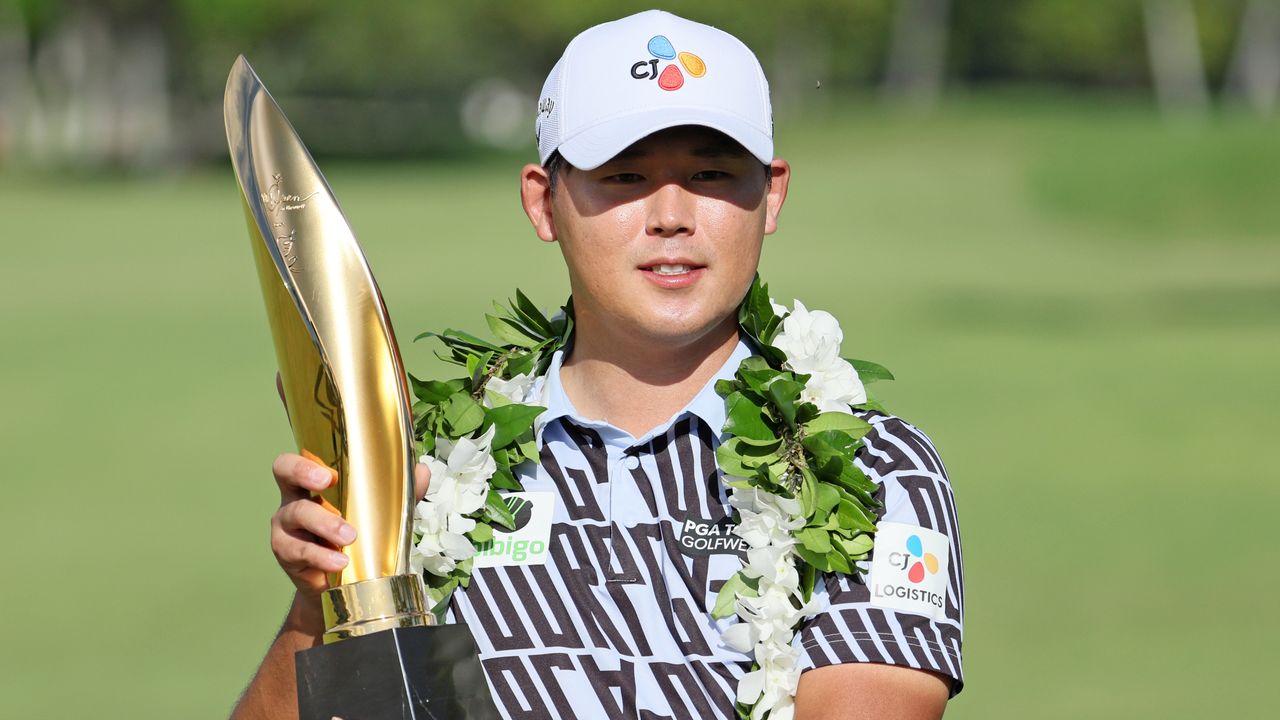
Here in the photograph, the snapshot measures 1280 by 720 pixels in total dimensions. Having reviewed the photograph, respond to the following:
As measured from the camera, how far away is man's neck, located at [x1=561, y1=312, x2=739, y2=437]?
106 inches

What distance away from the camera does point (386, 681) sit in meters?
2.13

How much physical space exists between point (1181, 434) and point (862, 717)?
37.8ft

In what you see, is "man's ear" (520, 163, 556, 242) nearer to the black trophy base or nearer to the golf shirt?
the golf shirt

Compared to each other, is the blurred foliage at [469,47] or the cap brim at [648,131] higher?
the blurred foliage at [469,47]

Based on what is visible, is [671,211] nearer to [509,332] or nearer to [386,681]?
[509,332]

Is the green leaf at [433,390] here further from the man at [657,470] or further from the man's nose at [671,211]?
the man's nose at [671,211]

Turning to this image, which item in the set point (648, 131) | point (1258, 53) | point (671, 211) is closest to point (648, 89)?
point (648, 131)

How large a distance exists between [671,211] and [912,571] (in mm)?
638

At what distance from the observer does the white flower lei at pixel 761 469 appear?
247 centimetres

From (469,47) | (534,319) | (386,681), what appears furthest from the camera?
(469,47)

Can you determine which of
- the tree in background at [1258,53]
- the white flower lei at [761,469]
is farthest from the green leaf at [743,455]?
the tree in background at [1258,53]

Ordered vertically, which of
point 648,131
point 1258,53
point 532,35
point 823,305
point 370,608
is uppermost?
point 532,35

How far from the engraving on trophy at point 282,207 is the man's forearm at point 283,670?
494 mm

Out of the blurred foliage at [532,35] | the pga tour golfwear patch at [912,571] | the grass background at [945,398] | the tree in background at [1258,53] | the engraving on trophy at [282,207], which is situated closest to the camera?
the engraving on trophy at [282,207]
